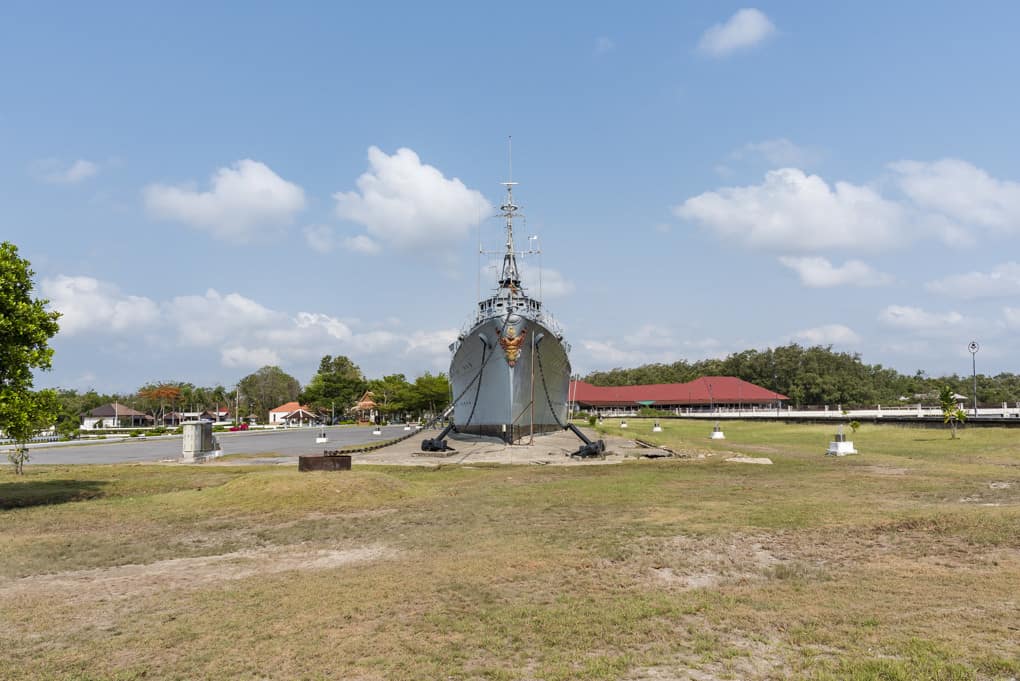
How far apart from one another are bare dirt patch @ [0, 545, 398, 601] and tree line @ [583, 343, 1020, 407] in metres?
106

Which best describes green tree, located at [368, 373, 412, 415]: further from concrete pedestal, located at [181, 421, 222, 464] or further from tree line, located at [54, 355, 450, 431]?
concrete pedestal, located at [181, 421, 222, 464]

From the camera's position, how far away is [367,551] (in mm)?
10922

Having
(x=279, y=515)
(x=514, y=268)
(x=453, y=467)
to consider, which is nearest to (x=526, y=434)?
(x=453, y=467)

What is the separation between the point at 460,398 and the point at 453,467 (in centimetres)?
1651

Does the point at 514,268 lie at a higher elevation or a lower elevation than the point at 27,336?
higher

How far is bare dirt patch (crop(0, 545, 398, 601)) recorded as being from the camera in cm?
870

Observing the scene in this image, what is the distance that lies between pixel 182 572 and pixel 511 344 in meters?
25.3

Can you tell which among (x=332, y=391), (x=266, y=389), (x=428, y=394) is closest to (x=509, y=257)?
(x=428, y=394)

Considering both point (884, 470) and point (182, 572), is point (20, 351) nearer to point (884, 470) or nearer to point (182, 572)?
point (182, 572)

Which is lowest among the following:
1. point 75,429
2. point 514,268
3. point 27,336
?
point 75,429

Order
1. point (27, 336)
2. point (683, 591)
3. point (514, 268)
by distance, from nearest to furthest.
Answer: point (683, 591), point (27, 336), point (514, 268)

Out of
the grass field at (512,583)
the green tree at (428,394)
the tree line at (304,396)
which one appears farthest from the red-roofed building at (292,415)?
the grass field at (512,583)

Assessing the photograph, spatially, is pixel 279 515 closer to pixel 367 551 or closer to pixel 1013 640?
pixel 367 551

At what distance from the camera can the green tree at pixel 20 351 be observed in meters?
15.0
